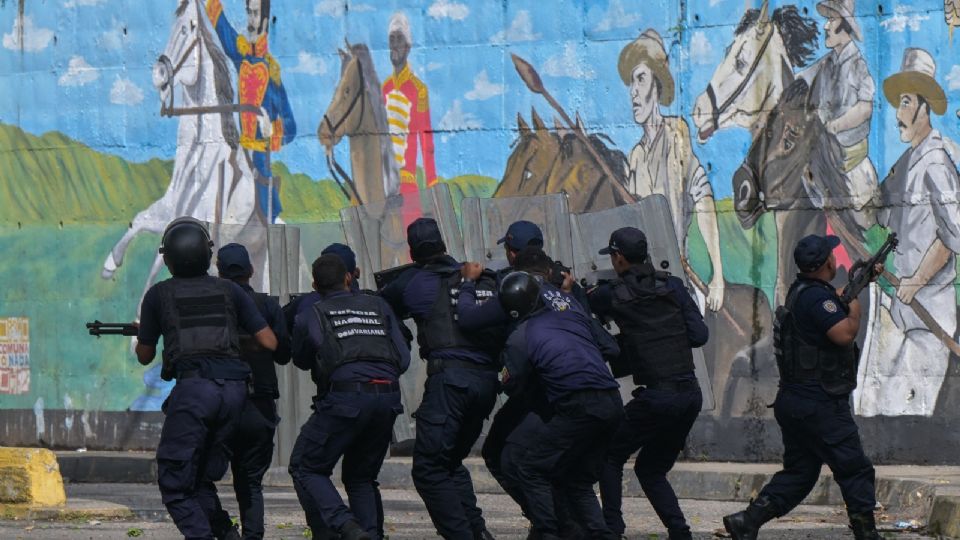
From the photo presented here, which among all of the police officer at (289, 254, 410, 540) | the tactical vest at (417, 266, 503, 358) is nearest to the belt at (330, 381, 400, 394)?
the police officer at (289, 254, 410, 540)

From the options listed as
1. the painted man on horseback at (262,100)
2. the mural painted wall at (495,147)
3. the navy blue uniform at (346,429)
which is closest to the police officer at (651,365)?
the navy blue uniform at (346,429)

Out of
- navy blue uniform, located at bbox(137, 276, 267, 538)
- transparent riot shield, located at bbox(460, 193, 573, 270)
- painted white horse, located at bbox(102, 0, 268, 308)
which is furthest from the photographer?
painted white horse, located at bbox(102, 0, 268, 308)

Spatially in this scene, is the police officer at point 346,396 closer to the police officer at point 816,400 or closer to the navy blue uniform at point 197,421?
the navy blue uniform at point 197,421

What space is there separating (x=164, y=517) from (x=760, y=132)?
636 cm

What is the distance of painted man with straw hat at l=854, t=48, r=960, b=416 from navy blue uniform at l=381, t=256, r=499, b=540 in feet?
19.8

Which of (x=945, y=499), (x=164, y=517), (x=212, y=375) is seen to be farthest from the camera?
(x=164, y=517)

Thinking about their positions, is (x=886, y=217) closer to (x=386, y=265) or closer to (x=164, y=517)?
(x=386, y=265)

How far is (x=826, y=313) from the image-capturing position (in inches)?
389

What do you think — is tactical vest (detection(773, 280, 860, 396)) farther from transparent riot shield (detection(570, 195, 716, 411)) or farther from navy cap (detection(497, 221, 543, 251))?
transparent riot shield (detection(570, 195, 716, 411))

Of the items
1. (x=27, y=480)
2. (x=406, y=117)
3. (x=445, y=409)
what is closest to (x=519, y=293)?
(x=445, y=409)

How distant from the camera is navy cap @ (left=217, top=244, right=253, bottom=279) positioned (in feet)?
33.6

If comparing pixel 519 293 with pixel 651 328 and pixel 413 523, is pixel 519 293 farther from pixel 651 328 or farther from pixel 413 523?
pixel 413 523

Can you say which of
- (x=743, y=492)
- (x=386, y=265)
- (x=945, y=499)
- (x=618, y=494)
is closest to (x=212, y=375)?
(x=618, y=494)

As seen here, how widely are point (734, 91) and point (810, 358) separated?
5944 millimetres
